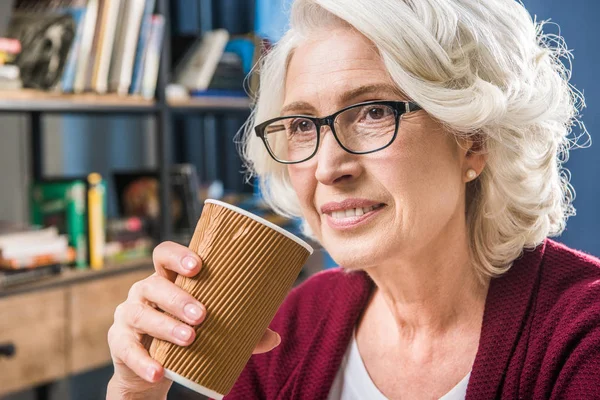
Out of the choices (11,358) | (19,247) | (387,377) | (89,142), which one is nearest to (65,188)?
(19,247)

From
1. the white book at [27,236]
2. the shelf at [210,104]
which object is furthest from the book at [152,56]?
the white book at [27,236]

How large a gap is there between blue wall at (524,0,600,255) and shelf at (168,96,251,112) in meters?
1.39

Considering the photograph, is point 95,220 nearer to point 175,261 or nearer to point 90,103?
point 90,103

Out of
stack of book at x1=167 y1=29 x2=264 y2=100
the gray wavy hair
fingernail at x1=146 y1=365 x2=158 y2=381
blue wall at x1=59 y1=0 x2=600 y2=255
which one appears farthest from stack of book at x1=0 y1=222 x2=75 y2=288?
fingernail at x1=146 y1=365 x2=158 y2=381

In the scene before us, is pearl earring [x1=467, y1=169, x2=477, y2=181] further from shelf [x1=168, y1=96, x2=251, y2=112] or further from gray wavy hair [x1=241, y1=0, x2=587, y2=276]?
shelf [x1=168, y1=96, x2=251, y2=112]

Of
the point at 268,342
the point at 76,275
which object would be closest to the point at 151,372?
the point at 268,342

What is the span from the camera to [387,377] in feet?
3.83

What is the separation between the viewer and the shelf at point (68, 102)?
7.07 feet

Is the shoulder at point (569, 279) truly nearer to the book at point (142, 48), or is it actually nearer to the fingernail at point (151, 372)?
the fingernail at point (151, 372)

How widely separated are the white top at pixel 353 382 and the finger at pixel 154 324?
1.36ft

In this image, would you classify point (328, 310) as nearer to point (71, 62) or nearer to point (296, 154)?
point (296, 154)

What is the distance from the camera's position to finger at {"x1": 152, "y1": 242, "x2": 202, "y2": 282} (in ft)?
2.65

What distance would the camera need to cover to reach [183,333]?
0.80m

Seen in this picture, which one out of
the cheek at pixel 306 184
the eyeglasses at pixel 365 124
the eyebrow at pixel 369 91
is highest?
the eyebrow at pixel 369 91
